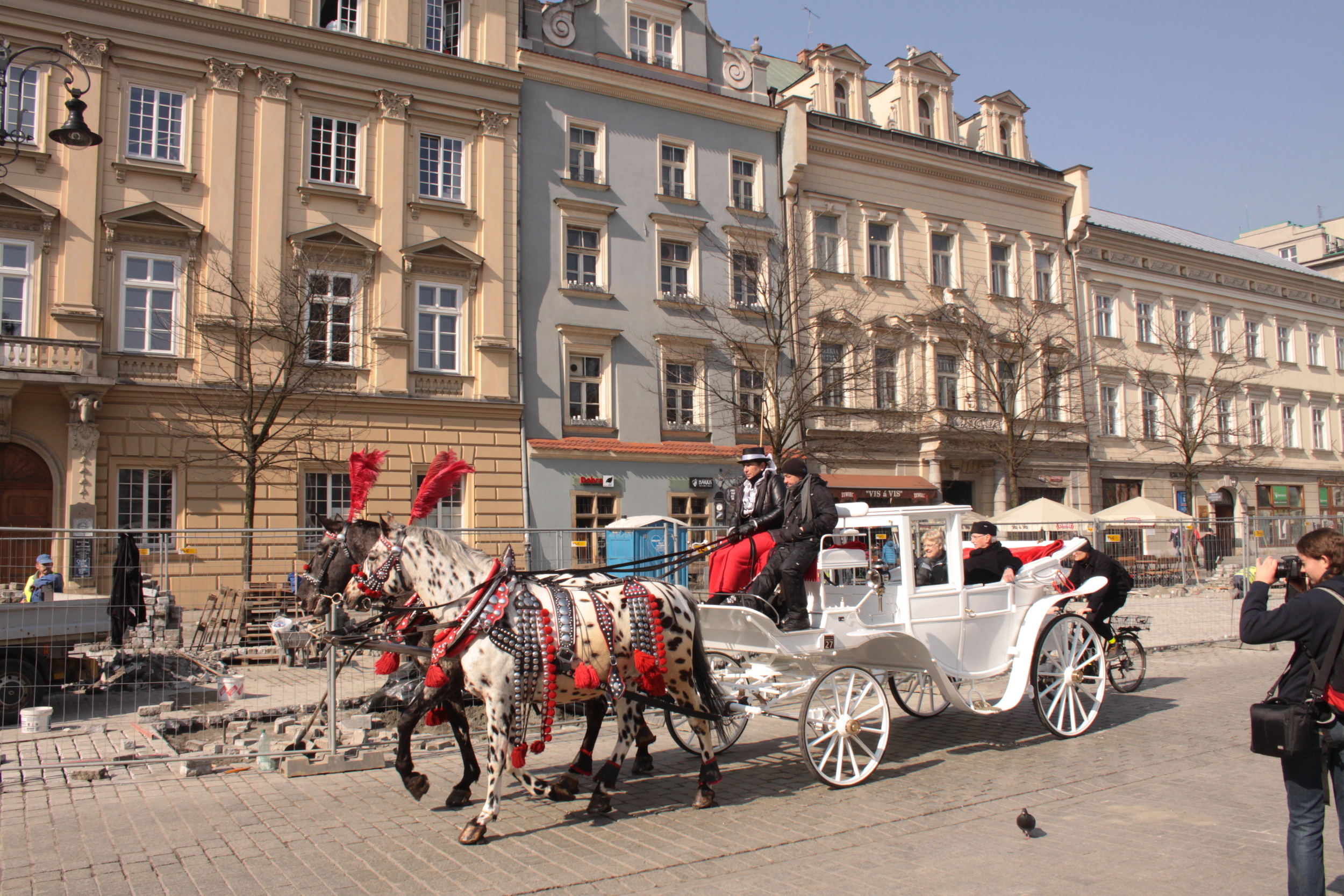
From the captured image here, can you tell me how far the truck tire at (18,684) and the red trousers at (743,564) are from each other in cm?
674

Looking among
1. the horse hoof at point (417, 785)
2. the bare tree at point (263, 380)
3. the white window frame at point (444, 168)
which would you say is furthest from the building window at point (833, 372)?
the horse hoof at point (417, 785)

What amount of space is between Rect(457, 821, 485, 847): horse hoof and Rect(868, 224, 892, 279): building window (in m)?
26.1

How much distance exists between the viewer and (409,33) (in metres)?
22.8

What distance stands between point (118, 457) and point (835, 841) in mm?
18494

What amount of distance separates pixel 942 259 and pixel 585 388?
13831mm

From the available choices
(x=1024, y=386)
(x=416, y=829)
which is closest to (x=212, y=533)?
(x=416, y=829)

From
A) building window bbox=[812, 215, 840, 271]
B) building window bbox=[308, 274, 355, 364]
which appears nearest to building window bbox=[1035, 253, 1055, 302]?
building window bbox=[812, 215, 840, 271]

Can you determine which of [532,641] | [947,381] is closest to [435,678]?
[532,641]

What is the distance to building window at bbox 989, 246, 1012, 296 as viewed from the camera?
3234 cm

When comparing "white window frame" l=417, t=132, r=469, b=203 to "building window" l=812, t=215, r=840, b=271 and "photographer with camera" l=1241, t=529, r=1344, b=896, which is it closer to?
"building window" l=812, t=215, r=840, b=271

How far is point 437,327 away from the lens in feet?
75.0

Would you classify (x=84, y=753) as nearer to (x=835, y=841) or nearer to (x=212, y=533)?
(x=212, y=533)

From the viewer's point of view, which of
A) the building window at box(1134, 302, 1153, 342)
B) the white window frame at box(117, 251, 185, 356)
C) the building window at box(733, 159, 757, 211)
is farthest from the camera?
the building window at box(1134, 302, 1153, 342)

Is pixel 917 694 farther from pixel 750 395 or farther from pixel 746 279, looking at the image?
pixel 746 279
